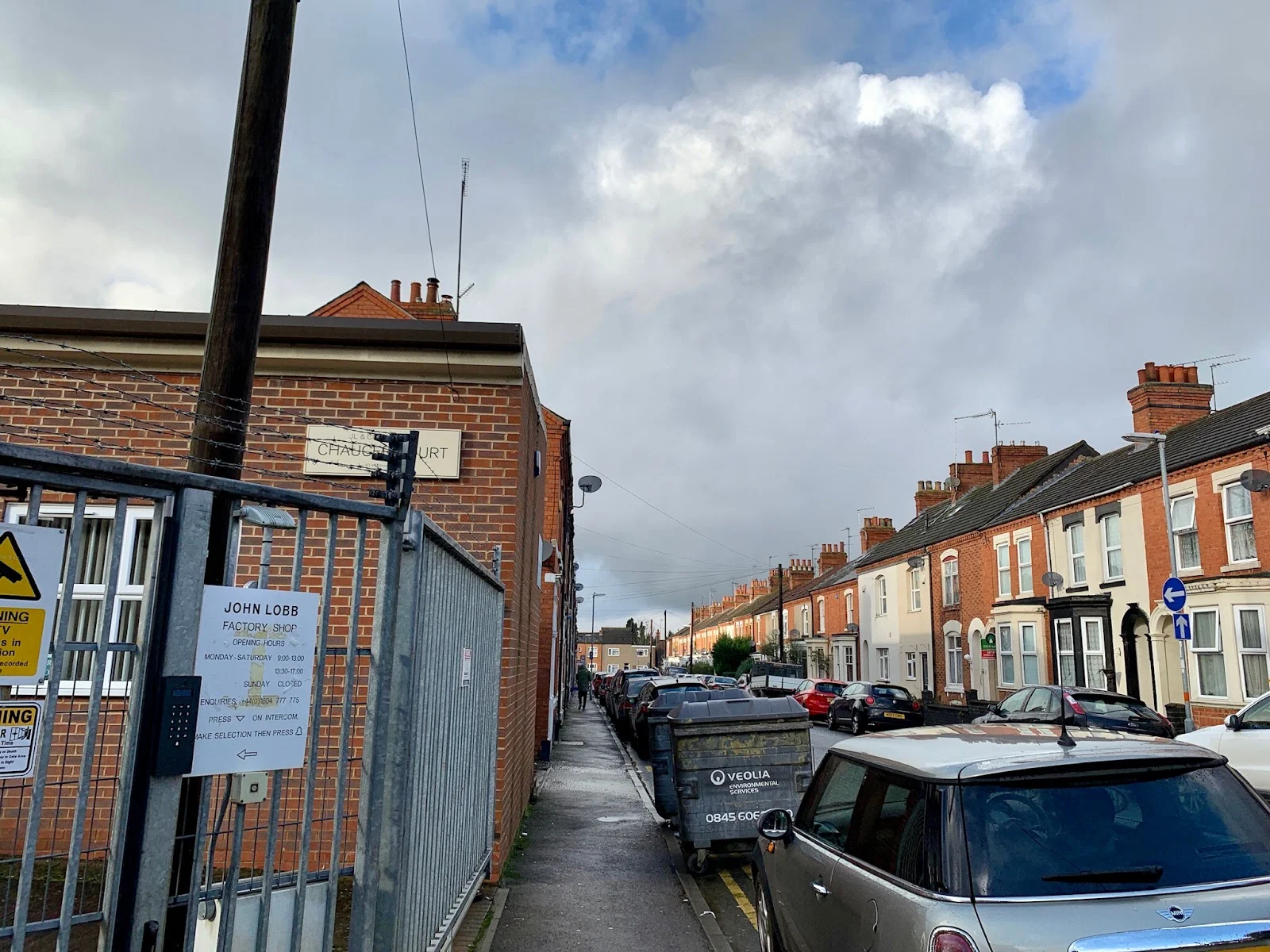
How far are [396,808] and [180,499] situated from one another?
1.58 meters

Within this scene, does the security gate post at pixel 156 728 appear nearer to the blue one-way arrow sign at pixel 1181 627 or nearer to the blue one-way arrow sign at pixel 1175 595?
the blue one-way arrow sign at pixel 1175 595

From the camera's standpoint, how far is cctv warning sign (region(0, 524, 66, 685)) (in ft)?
7.38

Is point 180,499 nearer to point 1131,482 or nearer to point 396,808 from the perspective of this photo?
point 396,808

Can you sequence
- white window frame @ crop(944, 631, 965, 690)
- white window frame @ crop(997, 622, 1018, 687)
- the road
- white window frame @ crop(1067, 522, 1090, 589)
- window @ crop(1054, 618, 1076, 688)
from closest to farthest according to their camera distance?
1. the road
2. window @ crop(1054, 618, 1076, 688)
3. white window frame @ crop(1067, 522, 1090, 589)
4. white window frame @ crop(997, 622, 1018, 687)
5. white window frame @ crop(944, 631, 965, 690)

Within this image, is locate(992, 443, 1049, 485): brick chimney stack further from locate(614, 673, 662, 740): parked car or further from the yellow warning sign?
the yellow warning sign

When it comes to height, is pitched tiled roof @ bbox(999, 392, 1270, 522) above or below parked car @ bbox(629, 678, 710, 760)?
above

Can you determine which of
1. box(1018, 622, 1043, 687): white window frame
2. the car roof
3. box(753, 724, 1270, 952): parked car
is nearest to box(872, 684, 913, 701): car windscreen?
box(1018, 622, 1043, 687): white window frame

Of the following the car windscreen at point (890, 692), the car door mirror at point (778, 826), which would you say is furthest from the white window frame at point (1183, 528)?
the car door mirror at point (778, 826)

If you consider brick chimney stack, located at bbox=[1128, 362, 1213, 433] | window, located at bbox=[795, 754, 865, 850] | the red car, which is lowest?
the red car

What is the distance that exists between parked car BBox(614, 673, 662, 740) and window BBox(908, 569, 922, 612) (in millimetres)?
13949

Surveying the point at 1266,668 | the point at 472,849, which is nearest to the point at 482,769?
the point at 472,849

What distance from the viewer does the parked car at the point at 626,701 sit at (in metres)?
22.4

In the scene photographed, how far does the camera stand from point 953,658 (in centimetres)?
3281

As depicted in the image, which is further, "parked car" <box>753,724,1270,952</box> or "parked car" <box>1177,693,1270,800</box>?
"parked car" <box>1177,693,1270,800</box>
